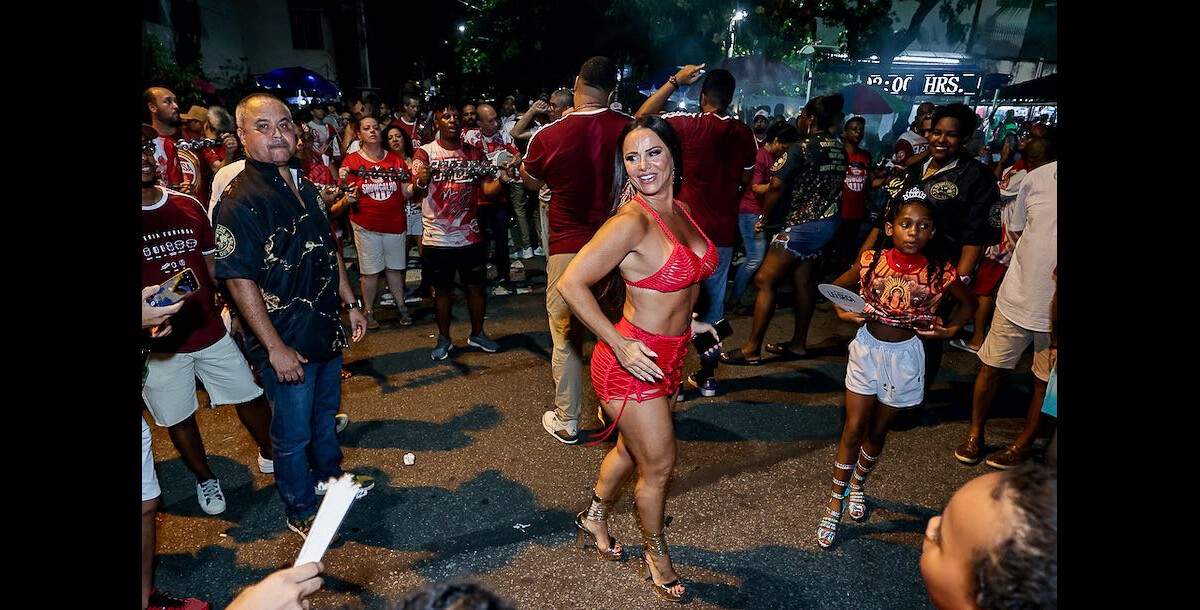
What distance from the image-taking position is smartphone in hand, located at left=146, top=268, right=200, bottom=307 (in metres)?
2.33

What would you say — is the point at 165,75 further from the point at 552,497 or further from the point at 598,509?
the point at 598,509

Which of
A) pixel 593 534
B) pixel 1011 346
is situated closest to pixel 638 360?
pixel 593 534

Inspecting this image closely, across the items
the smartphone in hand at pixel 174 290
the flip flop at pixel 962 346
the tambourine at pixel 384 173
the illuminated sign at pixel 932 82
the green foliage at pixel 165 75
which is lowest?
the flip flop at pixel 962 346

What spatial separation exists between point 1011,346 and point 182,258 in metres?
4.98

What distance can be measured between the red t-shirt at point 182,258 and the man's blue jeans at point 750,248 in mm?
5114

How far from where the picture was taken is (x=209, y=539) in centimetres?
329

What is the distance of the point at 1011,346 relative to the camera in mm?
3943

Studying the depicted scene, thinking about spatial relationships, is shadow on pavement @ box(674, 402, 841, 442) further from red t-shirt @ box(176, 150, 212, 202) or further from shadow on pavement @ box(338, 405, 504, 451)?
red t-shirt @ box(176, 150, 212, 202)

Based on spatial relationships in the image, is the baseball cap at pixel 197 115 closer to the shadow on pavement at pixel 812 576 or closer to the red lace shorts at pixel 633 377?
the red lace shorts at pixel 633 377

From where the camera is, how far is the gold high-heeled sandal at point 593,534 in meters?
3.04

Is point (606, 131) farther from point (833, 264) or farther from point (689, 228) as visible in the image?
point (833, 264)

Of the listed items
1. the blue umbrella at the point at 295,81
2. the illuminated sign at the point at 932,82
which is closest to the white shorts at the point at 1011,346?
the illuminated sign at the point at 932,82
